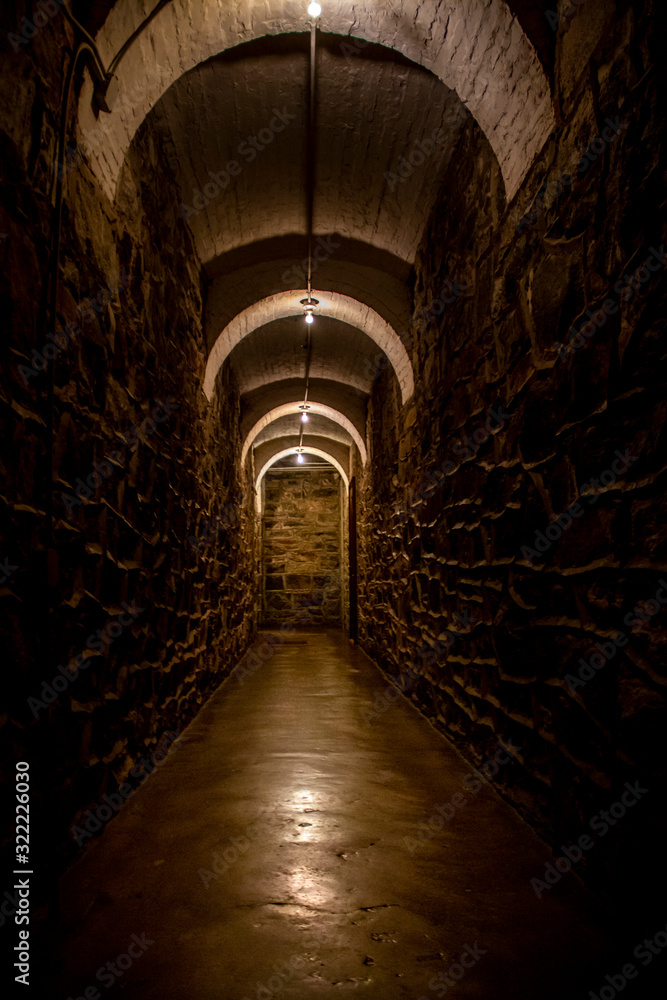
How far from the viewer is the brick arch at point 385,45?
6.98 ft

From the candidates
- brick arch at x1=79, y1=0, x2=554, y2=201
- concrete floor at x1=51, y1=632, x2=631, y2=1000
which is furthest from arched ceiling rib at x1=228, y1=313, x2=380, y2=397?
concrete floor at x1=51, y1=632, x2=631, y2=1000

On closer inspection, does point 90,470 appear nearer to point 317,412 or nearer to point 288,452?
point 317,412

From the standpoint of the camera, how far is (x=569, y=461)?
1.84 meters

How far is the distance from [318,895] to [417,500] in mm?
2959

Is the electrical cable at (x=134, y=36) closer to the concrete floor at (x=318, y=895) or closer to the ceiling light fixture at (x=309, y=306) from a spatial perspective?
the ceiling light fixture at (x=309, y=306)

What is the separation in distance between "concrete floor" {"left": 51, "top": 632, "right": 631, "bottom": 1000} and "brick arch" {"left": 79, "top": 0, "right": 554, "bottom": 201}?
102 inches

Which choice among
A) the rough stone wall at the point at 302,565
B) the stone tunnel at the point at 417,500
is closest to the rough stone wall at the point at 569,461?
the stone tunnel at the point at 417,500

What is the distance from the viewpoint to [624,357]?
4.99ft

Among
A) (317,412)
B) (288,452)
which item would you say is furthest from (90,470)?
(288,452)

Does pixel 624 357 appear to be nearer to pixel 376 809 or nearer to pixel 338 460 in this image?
pixel 376 809

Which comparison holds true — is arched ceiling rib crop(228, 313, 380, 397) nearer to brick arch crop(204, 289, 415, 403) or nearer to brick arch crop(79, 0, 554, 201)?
brick arch crop(204, 289, 415, 403)

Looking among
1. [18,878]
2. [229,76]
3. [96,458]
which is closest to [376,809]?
[18,878]

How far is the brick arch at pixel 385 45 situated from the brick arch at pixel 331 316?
2.28 meters

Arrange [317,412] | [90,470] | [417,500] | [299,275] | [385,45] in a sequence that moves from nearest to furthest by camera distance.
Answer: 1. [90,470]
2. [385,45]
3. [417,500]
4. [299,275]
5. [317,412]
